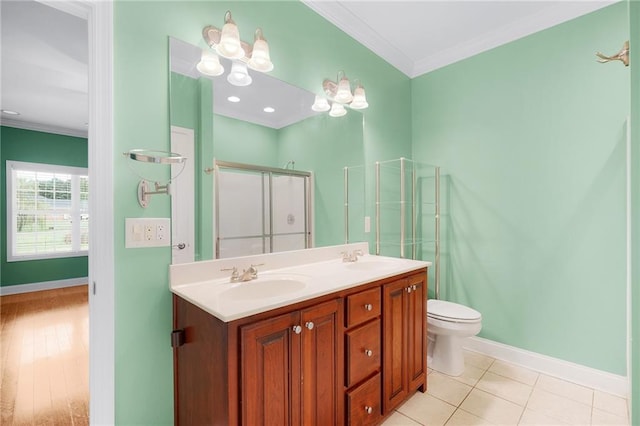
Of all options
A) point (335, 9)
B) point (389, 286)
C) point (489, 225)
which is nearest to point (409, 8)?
point (335, 9)

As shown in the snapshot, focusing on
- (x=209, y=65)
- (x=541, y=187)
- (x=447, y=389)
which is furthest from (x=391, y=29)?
(x=447, y=389)

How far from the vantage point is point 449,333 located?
204cm

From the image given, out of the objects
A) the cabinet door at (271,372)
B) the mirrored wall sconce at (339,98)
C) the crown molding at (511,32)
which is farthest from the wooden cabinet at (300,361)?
the crown molding at (511,32)

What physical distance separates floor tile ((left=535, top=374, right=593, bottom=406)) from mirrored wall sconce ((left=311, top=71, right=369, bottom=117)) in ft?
7.86

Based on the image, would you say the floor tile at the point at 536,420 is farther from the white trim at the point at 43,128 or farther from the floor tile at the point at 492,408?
the white trim at the point at 43,128

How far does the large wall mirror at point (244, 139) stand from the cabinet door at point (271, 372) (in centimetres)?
60

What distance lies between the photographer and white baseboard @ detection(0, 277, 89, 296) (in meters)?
4.37

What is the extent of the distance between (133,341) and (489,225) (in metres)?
2.59

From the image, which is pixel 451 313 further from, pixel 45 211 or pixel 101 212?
pixel 45 211

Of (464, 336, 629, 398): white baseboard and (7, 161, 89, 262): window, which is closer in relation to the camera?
(464, 336, 629, 398): white baseboard

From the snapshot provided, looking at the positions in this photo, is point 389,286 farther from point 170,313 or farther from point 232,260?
point 170,313

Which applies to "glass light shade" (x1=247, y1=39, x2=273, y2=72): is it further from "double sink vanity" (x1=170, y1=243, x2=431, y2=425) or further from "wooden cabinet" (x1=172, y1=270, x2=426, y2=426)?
"wooden cabinet" (x1=172, y1=270, x2=426, y2=426)

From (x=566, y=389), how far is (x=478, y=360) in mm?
553

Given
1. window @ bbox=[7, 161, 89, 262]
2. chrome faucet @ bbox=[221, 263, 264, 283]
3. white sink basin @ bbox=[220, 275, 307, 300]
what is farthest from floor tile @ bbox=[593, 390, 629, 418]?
window @ bbox=[7, 161, 89, 262]
